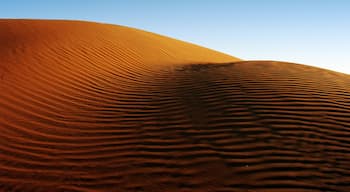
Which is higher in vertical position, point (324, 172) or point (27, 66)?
point (27, 66)

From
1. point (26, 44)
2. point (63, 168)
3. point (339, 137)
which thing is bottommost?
point (63, 168)

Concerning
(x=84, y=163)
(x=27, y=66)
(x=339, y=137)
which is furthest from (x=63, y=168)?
(x=27, y=66)

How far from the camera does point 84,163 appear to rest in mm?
4582

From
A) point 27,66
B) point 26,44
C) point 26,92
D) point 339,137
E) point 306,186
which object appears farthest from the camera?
point 26,44

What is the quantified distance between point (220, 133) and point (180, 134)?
1.92 feet

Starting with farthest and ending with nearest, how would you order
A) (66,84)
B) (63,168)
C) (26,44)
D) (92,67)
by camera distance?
1. (26,44)
2. (92,67)
3. (66,84)
4. (63,168)

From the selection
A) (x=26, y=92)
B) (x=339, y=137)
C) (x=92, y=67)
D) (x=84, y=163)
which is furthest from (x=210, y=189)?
(x=92, y=67)

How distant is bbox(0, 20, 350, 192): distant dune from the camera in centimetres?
410

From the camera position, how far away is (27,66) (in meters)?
8.53

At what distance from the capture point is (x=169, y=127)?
5480 millimetres

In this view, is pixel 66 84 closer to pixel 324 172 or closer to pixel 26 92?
pixel 26 92

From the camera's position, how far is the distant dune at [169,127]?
4102 millimetres

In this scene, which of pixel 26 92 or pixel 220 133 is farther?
pixel 26 92

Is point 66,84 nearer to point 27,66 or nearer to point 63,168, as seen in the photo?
point 27,66
